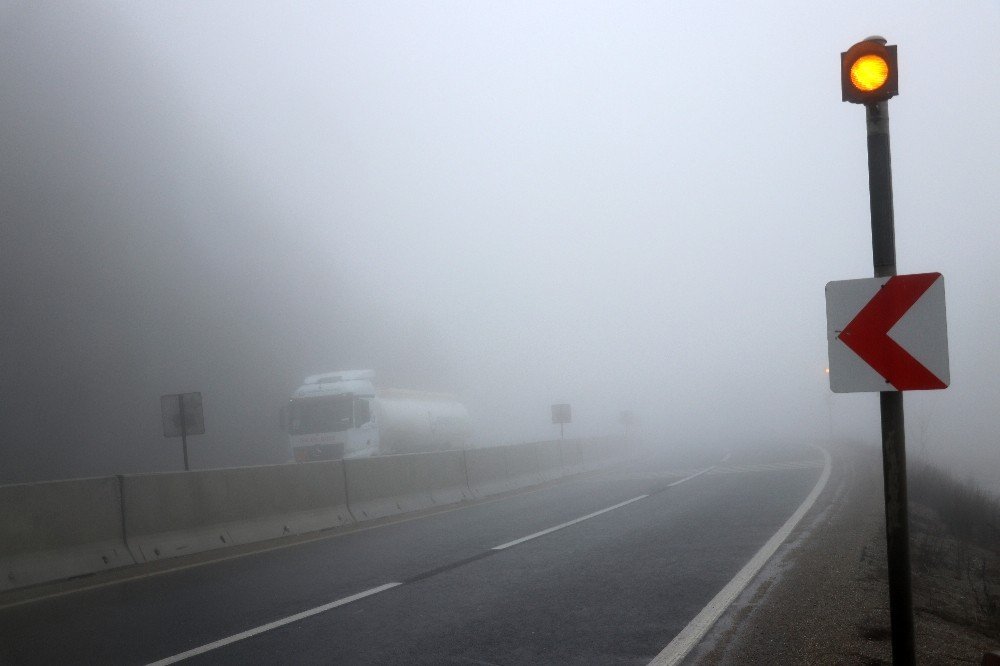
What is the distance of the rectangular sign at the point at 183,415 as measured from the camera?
1703 centimetres

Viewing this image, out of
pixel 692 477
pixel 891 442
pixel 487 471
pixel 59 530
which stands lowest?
pixel 692 477

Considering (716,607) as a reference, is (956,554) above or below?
below

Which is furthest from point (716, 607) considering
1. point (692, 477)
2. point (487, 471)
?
point (692, 477)

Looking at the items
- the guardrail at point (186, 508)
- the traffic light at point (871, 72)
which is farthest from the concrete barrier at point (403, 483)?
the traffic light at point (871, 72)

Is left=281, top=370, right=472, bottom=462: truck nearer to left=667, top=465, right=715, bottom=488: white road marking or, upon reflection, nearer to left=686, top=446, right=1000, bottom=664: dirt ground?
left=667, top=465, right=715, bottom=488: white road marking

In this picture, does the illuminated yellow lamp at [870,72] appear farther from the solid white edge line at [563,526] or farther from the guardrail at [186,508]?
the guardrail at [186,508]

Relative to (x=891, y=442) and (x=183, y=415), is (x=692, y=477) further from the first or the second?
(x=891, y=442)

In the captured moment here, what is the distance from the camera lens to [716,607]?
301 inches

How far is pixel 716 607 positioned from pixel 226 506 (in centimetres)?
739

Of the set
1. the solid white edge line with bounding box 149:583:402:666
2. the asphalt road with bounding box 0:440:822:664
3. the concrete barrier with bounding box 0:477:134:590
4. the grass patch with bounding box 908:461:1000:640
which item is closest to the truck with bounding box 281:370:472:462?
the asphalt road with bounding box 0:440:822:664

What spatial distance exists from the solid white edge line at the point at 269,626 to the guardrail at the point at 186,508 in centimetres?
358

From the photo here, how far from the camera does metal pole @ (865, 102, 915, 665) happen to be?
445 centimetres

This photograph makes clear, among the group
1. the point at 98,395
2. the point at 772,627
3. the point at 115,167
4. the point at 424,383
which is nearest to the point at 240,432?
the point at 98,395

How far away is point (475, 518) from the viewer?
15.8 meters
